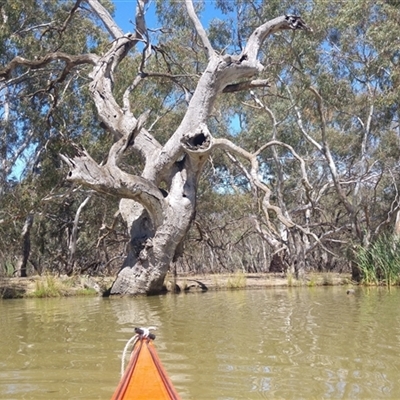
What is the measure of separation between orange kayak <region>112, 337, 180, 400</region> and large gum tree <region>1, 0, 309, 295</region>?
8.22 meters

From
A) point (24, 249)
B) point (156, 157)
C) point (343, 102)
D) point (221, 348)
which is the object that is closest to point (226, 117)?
point (343, 102)

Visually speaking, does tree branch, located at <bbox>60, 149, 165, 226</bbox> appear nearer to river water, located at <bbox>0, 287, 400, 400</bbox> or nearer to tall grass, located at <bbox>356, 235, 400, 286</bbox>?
river water, located at <bbox>0, 287, 400, 400</bbox>

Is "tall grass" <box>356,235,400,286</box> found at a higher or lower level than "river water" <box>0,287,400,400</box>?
higher

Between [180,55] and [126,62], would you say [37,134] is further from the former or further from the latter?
[180,55]

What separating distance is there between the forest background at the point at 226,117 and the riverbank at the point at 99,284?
119 centimetres

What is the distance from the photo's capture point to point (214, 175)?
2317 centimetres

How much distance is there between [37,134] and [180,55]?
206 inches

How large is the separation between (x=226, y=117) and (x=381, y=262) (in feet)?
38.3

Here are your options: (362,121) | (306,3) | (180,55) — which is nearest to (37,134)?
(180,55)

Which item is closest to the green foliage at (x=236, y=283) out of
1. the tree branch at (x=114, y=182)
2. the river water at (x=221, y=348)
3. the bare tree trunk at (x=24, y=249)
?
the tree branch at (x=114, y=182)

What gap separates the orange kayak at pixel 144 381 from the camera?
3.14m

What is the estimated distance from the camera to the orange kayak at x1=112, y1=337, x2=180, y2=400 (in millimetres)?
3139

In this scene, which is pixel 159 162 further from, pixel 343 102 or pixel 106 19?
pixel 343 102

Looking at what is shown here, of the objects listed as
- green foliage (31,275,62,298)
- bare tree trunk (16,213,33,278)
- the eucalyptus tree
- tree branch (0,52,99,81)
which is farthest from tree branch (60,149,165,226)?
bare tree trunk (16,213,33,278)
